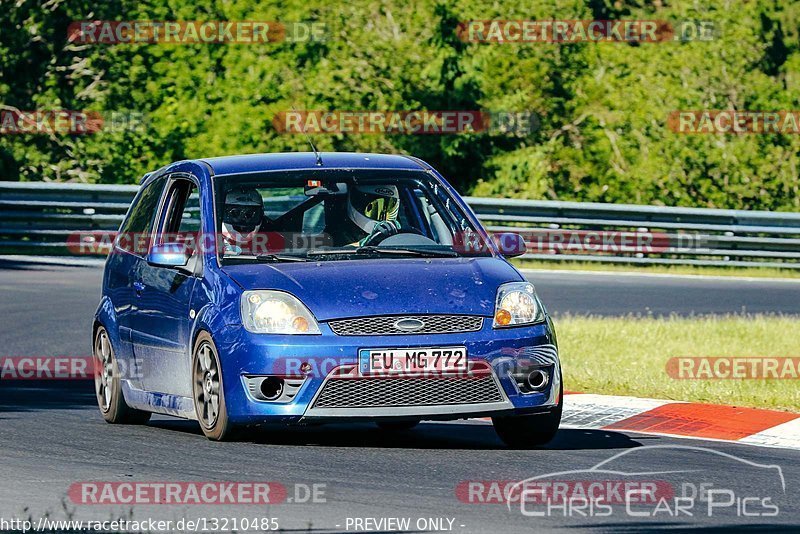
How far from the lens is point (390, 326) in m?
8.69

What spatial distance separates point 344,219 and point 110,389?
1945 mm

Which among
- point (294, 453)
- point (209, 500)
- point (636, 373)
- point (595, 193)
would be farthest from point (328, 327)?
point (595, 193)

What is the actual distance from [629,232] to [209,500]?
19615mm

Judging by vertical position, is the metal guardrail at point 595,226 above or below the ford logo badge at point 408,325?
below

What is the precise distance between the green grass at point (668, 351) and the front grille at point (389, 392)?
11.2ft

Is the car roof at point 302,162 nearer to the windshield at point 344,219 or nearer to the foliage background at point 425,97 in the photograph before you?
the windshield at point 344,219

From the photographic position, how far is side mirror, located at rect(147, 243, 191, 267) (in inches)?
373

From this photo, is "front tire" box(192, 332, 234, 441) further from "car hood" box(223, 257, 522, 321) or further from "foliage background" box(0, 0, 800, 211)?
"foliage background" box(0, 0, 800, 211)

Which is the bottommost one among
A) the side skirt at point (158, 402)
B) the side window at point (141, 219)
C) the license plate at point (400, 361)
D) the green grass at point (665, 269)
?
the green grass at point (665, 269)

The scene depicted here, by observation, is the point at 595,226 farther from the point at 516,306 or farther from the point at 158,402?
the point at 516,306

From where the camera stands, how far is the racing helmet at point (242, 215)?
31.8 feet

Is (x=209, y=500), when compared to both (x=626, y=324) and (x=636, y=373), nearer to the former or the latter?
(x=636, y=373)

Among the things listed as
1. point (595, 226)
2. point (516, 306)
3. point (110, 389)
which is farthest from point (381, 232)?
point (595, 226)

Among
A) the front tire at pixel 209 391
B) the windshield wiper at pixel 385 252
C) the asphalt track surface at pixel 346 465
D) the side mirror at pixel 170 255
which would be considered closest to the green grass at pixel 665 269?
the asphalt track surface at pixel 346 465
